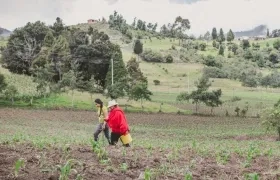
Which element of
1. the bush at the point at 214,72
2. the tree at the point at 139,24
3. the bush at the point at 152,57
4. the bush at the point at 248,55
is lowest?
the bush at the point at 214,72

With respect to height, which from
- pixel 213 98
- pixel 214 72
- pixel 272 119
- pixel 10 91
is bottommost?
pixel 272 119

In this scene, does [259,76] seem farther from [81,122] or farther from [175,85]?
[81,122]

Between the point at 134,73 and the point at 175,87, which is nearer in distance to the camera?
the point at 134,73

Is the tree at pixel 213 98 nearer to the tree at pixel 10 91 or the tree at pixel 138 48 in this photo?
the tree at pixel 10 91

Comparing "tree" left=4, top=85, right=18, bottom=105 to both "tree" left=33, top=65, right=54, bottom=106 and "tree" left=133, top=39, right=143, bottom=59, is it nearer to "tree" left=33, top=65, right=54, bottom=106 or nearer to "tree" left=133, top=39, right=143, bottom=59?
"tree" left=33, top=65, right=54, bottom=106

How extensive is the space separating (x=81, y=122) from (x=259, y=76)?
3008 inches

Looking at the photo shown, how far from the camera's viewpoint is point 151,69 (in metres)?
117

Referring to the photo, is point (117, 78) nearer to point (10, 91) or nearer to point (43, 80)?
point (43, 80)

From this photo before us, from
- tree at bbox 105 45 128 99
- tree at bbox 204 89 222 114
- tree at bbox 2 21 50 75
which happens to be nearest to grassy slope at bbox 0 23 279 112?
tree at bbox 105 45 128 99

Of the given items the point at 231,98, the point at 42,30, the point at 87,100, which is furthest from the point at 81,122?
the point at 42,30

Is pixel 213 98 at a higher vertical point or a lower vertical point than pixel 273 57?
lower

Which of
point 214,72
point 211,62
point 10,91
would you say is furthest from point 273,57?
point 10,91

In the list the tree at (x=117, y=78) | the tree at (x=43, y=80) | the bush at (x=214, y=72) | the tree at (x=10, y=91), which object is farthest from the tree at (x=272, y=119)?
the bush at (x=214, y=72)

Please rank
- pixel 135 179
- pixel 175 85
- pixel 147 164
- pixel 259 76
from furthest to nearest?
1. pixel 259 76
2. pixel 175 85
3. pixel 147 164
4. pixel 135 179
